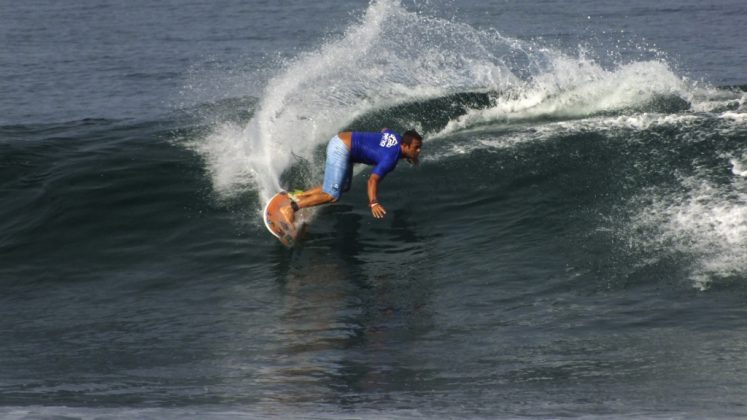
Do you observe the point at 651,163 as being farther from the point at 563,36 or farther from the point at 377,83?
the point at 563,36

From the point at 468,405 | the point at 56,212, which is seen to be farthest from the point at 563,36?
the point at 468,405

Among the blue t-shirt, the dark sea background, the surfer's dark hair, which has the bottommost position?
the dark sea background

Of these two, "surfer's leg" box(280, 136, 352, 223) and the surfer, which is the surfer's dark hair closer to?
the surfer

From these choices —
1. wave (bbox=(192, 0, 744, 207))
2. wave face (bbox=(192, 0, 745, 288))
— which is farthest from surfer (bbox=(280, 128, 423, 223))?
wave (bbox=(192, 0, 744, 207))

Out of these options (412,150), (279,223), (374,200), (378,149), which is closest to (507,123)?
(378,149)

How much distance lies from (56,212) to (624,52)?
45.5 ft

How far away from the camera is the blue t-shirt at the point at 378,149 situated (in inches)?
463

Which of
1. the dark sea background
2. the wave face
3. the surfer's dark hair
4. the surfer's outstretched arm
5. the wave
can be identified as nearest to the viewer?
the dark sea background

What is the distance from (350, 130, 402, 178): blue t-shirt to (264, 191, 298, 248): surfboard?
0.99 metres

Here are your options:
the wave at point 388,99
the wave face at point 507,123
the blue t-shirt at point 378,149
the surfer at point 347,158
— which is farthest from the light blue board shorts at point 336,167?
the wave at point 388,99

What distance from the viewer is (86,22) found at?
29.6 meters

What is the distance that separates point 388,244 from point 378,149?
110 centimetres

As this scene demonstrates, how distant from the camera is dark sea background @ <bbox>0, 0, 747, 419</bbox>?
7.71 metres

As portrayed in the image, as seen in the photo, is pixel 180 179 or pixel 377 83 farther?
pixel 377 83
